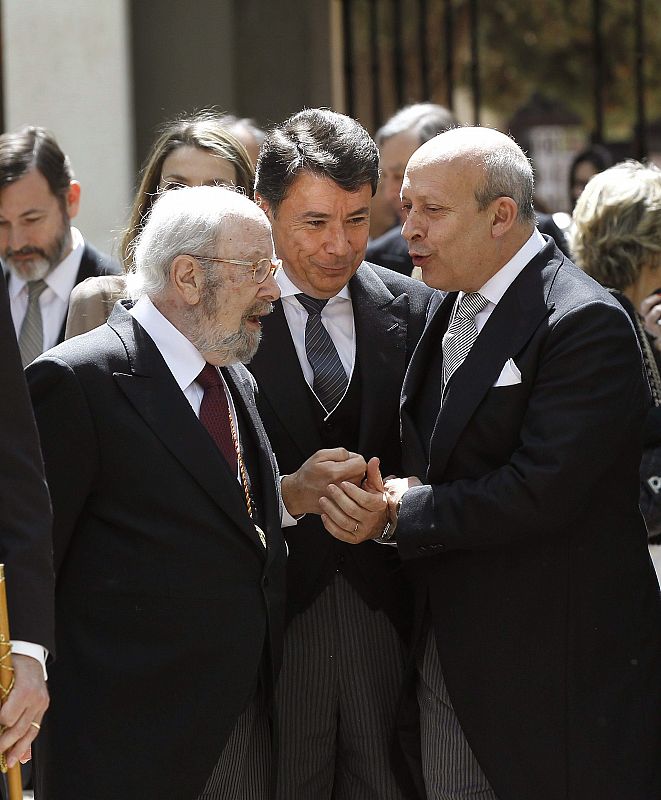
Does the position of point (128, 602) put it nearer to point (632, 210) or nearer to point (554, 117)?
point (632, 210)

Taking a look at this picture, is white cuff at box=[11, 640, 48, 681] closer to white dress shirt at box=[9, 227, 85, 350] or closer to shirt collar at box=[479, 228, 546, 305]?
A: shirt collar at box=[479, 228, 546, 305]

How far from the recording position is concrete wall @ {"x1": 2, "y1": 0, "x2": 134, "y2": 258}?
6.91 m

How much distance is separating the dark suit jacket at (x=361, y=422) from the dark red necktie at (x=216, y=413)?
331 mm

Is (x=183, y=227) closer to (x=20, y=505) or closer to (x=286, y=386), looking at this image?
(x=286, y=386)

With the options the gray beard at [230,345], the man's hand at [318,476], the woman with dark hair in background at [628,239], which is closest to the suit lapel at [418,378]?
the man's hand at [318,476]

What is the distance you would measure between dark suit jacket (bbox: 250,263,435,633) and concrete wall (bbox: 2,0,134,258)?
3.82m

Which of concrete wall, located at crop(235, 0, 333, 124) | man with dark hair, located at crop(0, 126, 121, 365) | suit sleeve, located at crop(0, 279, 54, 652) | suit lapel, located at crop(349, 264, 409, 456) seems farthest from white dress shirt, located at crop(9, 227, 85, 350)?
concrete wall, located at crop(235, 0, 333, 124)

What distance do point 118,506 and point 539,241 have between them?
1.22 meters

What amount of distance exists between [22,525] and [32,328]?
234 cm

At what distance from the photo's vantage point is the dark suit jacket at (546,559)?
2.91m

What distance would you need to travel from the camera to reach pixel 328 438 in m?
3.29

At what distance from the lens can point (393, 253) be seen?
204 inches

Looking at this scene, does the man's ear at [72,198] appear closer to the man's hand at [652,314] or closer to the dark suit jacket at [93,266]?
the dark suit jacket at [93,266]

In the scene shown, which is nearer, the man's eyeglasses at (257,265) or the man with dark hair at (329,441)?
the man's eyeglasses at (257,265)
